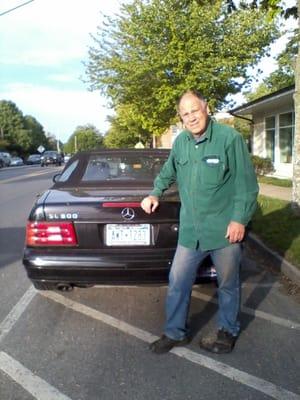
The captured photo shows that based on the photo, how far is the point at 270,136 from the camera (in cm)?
2233

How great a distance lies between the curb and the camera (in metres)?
5.59

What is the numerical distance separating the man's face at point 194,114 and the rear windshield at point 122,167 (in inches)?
74.3

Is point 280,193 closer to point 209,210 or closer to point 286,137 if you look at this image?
point 286,137

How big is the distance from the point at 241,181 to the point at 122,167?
2317 millimetres

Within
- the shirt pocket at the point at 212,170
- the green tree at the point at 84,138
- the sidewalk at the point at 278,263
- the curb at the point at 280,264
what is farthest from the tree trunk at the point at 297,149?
the green tree at the point at 84,138

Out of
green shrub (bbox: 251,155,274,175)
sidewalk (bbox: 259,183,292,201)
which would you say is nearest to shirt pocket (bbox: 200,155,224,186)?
sidewalk (bbox: 259,183,292,201)

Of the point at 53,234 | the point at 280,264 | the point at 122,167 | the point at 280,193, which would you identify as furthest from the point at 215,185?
the point at 280,193

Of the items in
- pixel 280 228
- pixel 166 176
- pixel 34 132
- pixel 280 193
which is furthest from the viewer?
pixel 34 132

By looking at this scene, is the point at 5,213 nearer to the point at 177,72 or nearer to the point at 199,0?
the point at 199,0

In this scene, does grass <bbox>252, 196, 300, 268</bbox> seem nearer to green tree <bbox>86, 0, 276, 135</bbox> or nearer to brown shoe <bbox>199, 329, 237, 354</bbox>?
A: brown shoe <bbox>199, 329, 237, 354</bbox>

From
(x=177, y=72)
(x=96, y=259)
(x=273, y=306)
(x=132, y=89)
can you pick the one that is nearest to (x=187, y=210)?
(x=96, y=259)

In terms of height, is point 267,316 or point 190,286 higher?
point 190,286

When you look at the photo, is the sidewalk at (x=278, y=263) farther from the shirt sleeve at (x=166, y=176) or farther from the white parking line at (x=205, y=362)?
the shirt sleeve at (x=166, y=176)

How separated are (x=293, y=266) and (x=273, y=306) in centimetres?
107
